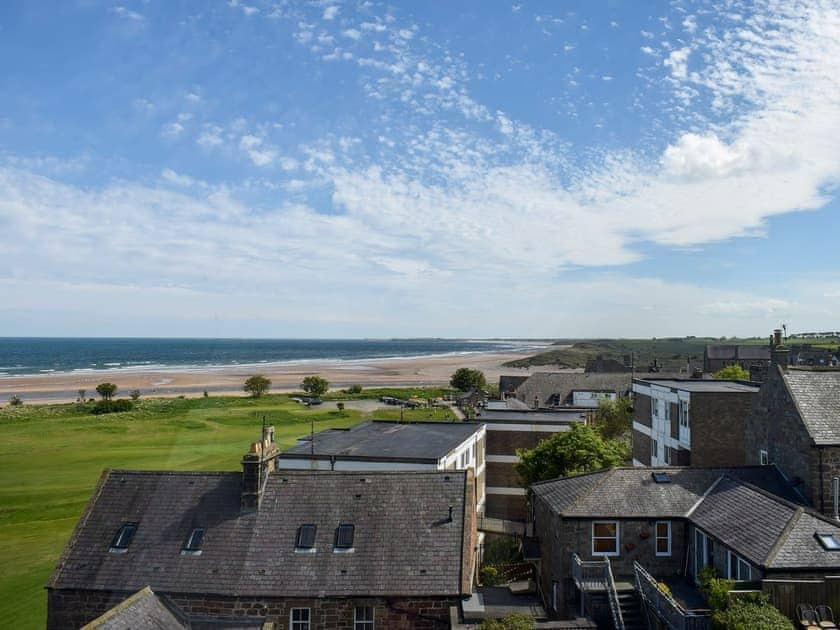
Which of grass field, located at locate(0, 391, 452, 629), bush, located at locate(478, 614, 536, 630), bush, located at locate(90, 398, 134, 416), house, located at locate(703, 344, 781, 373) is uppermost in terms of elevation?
house, located at locate(703, 344, 781, 373)

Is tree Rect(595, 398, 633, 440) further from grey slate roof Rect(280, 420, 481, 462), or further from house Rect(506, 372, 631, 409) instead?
grey slate roof Rect(280, 420, 481, 462)

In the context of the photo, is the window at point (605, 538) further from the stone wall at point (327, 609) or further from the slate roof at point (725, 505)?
the stone wall at point (327, 609)

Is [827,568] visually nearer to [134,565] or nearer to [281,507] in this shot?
[281,507]

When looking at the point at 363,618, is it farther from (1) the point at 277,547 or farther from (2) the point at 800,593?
(2) the point at 800,593

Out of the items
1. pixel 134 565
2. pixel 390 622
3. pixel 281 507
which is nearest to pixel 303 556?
pixel 281 507

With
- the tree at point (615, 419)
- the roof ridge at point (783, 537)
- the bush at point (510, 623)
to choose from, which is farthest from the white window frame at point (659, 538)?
the tree at point (615, 419)

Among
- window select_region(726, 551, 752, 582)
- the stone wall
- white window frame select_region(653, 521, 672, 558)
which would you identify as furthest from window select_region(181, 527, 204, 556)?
window select_region(726, 551, 752, 582)
